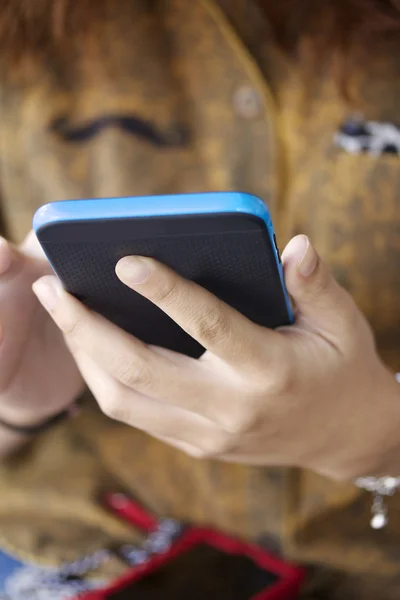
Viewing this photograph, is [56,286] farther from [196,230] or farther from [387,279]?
[387,279]

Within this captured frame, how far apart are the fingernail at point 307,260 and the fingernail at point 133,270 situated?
0.11m

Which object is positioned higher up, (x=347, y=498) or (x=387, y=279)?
(x=387, y=279)

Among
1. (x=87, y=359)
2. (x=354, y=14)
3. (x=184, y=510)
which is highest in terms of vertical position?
(x=354, y=14)

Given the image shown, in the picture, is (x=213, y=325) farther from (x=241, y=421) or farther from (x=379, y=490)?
(x=379, y=490)

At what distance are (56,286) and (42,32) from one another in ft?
1.37

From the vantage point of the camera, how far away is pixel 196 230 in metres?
0.43

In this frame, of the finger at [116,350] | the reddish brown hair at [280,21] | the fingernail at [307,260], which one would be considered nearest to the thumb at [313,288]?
the fingernail at [307,260]

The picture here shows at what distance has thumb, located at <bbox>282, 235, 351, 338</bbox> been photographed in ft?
1.57

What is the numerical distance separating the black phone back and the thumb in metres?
0.01

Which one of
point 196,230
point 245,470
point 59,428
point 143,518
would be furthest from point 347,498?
point 196,230

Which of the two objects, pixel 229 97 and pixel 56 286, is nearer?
pixel 56 286

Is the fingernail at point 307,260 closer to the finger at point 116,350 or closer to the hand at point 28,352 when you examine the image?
the finger at point 116,350

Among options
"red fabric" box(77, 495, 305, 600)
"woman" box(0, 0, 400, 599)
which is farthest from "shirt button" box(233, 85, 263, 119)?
"red fabric" box(77, 495, 305, 600)

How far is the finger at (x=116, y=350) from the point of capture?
0.52m
